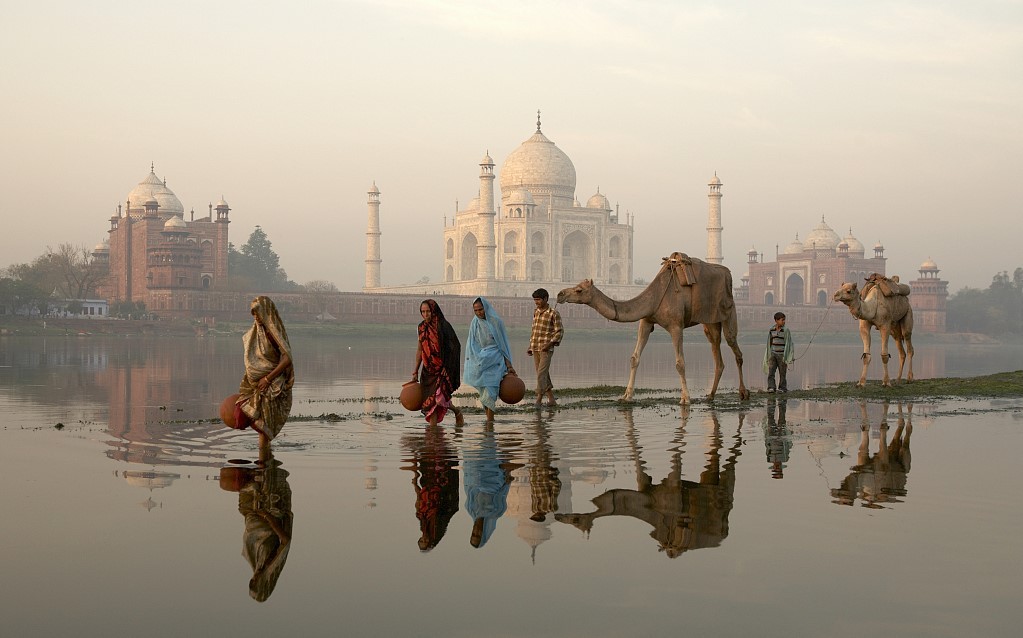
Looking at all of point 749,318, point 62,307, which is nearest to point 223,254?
point 62,307

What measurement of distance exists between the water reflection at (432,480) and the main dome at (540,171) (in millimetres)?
60140

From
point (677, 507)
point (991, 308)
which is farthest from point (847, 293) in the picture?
point (991, 308)

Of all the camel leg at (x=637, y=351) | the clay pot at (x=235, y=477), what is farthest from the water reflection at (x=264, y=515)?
the camel leg at (x=637, y=351)

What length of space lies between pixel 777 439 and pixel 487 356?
2259mm

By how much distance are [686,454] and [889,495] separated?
1.63 meters

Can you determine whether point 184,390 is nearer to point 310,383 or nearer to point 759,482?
point 310,383

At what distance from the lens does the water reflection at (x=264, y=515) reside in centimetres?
388

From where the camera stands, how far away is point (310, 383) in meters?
15.5

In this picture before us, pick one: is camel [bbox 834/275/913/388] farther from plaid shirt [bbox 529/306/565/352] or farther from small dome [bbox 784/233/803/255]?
small dome [bbox 784/233/803/255]

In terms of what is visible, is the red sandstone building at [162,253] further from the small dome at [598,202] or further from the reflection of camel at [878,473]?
the reflection of camel at [878,473]

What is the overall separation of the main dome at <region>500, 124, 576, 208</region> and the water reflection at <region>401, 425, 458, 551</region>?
60140 mm

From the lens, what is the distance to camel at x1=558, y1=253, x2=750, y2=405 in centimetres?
1068

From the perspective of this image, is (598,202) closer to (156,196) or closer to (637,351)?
(156,196)

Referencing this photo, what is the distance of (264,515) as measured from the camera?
15.9 feet
